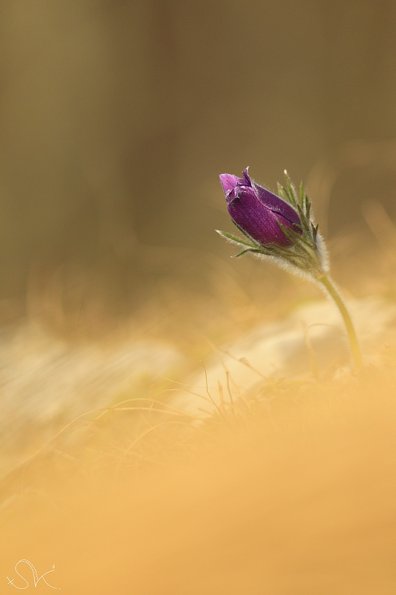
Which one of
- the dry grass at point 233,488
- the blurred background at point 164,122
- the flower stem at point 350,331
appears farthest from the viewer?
the blurred background at point 164,122

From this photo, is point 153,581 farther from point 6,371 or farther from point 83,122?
point 83,122

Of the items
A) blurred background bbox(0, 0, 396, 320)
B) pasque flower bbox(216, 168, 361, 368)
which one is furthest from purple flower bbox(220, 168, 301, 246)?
blurred background bbox(0, 0, 396, 320)

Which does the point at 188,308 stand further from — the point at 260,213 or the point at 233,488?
the point at 233,488

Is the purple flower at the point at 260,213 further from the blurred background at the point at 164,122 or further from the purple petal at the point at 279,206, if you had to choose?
the blurred background at the point at 164,122

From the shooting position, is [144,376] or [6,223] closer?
[144,376]

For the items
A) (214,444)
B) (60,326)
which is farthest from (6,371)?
(214,444)

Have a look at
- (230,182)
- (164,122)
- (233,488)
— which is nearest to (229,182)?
(230,182)

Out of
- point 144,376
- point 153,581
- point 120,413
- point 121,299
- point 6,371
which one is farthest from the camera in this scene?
point 121,299

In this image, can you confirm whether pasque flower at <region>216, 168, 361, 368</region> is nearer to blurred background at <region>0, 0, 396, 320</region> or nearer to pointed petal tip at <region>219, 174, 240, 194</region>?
pointed petal tip at <region>219, 174, 240, 194</region>

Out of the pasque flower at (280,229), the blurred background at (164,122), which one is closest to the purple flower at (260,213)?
the pasque flower at (280,229)
